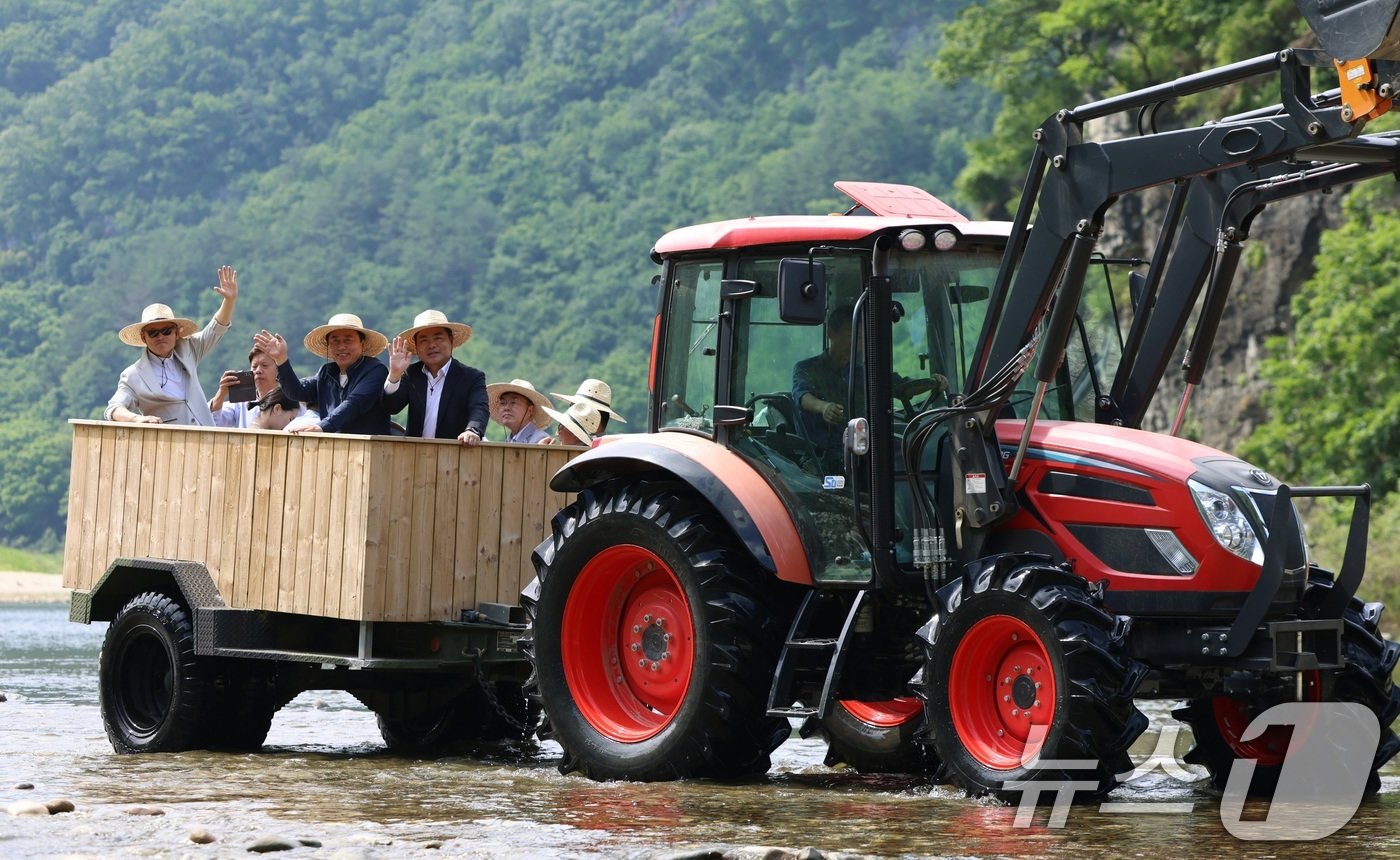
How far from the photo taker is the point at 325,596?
394 inches

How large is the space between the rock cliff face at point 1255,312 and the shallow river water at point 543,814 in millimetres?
25966

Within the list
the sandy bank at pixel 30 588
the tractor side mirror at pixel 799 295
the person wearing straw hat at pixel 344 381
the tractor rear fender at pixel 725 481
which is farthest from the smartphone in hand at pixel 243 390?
the sandy bank at pixel 30 588

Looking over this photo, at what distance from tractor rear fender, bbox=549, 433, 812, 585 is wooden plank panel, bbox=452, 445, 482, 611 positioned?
3.00ft

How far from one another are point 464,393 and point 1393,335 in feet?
69.1

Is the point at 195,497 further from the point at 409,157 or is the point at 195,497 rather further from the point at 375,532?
the point at 409,157

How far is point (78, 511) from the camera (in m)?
11.3

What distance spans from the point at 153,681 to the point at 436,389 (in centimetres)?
206

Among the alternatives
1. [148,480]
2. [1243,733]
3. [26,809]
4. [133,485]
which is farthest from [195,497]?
[1243,733]

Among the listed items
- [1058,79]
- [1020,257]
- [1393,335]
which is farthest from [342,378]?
[1058,79]

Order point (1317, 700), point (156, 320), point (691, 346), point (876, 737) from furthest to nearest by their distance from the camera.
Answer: point (156, 320) → point (876, 737) → point (691, 346) → point (1317, 700)

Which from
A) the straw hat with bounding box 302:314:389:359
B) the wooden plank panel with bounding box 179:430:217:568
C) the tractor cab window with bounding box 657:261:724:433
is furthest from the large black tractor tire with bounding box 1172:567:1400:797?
the wooden plank panel with bounding box 179:430:217:568

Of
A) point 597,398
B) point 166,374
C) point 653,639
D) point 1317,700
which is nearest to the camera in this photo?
point 1317,700

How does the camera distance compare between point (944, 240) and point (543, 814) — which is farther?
point (944, 240)

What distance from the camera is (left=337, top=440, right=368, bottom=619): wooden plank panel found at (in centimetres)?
984
